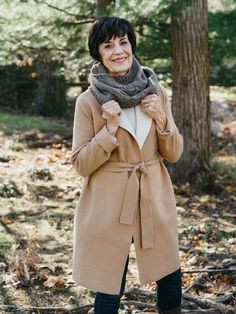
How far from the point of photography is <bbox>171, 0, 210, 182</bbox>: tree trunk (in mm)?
6391

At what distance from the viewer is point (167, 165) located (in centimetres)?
704

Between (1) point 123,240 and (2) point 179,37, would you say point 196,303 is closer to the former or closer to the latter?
(1) point 123,240

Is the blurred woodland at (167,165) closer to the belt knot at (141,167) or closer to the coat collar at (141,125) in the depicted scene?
the belt knot at (141,167)

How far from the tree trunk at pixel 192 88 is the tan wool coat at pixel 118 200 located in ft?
12.0

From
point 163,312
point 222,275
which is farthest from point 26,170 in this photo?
point 163,312

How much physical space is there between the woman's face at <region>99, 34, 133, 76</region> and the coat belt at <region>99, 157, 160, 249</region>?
0.48 m

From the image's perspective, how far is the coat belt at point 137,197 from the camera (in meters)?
2.86

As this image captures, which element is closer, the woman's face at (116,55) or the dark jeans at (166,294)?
the woman's face at (116,55)

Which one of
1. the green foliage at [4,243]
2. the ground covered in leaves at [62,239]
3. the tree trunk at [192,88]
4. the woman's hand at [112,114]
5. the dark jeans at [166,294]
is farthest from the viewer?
the tree trunk at [192,88]

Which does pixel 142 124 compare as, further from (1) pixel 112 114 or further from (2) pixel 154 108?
(1) pixel 112 114

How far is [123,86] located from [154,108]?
19cm

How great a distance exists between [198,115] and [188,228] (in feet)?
5.84

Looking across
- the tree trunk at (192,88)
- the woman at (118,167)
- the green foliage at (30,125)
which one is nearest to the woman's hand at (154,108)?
the woman at (118,167)

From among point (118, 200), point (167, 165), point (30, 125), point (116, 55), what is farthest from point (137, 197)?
point (30, 125)
